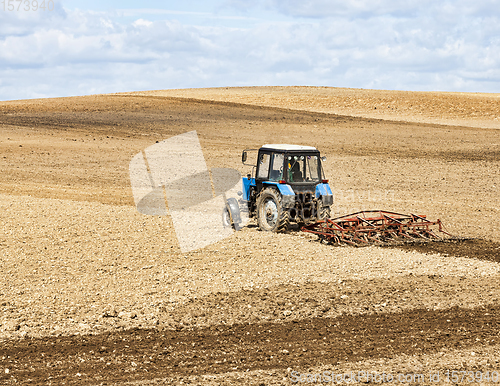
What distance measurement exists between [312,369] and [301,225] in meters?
7.71

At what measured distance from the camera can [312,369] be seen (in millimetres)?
6910

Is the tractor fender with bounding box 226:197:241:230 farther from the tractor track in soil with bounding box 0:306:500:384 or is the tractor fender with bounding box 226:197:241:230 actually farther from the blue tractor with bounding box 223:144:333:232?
the tractor track in soil with bounding box 0:306:500:384

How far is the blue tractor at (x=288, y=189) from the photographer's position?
1359 centimetres

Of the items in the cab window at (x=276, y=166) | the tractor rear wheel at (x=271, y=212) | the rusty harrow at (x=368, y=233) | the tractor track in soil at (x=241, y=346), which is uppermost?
the cab window at (x=276, y=166)

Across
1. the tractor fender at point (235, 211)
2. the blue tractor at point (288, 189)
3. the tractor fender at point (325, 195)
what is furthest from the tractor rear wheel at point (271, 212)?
the tractor fender at point (325, 195)

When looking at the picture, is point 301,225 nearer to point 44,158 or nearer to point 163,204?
point 163,204

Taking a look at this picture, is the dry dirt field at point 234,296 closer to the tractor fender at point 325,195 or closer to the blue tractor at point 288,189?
the blue tractor at point 288,189

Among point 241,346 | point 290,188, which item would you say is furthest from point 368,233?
point 241,346

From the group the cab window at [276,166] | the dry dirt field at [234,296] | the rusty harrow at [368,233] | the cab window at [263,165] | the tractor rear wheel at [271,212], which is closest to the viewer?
the dry dirt field at [234,296]

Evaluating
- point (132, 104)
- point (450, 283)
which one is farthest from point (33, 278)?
point (132, 104)

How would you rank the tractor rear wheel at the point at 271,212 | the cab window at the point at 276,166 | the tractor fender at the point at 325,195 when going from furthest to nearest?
1. the cab window at the point at 276,166
2. the tractor fender at the point at 325,195
3. the tractor rear wheel at the point at 271,212

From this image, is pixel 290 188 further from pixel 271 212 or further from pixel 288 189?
pixel 271 212

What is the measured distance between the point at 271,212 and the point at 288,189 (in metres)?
0.93

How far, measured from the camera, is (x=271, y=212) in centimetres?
1403
